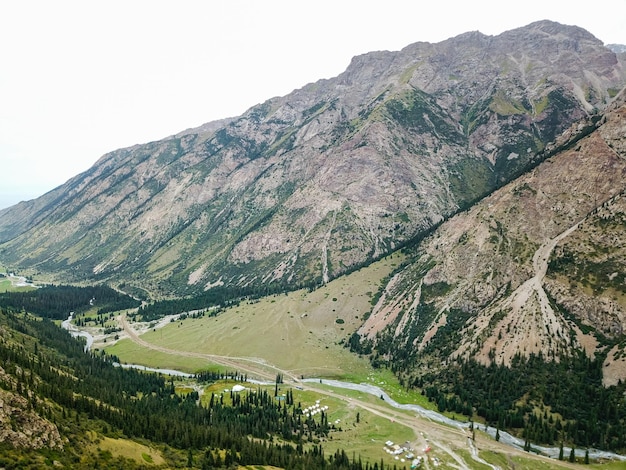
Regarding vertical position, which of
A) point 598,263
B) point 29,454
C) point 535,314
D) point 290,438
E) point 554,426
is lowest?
point 290,438

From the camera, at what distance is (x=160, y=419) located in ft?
328

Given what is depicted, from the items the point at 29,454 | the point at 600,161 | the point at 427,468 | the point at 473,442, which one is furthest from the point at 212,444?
the point at 600,161

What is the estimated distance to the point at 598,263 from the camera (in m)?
153

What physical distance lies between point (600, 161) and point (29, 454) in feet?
749

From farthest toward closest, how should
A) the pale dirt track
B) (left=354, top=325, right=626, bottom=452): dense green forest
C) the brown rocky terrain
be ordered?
(left=354, top=325, right=626, bottom=452): dense green forest
the pale dirt track
the brown rocky terrain

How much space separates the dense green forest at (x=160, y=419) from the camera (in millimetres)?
71925

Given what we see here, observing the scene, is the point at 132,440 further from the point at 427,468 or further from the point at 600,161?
the point at 600,161

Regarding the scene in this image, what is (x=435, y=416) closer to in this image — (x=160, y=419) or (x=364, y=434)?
(x=364, y=434)

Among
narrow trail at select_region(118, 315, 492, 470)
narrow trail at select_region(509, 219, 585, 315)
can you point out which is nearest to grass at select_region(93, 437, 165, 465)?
narrow trail at select_region(118, 315, 492, 470)

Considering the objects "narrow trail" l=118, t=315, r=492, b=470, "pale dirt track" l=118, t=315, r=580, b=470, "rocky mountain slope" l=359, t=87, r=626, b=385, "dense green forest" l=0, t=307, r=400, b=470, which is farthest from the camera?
"rocky mountain slope" l=359, t=87, r=626, b=385

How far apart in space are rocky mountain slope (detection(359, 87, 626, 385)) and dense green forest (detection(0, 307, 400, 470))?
6731 cm

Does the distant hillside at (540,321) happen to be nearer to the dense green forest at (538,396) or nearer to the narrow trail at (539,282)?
the dense green forest at (538,396)

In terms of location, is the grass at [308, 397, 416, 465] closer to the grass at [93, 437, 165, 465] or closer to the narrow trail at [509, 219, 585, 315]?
the grass at [93, 437, 165, 465]

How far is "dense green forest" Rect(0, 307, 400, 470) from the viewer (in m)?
71.9
